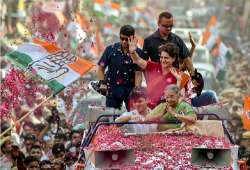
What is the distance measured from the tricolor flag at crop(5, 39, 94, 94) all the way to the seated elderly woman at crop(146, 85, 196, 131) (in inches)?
60.3

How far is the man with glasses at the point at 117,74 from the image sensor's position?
12.1m

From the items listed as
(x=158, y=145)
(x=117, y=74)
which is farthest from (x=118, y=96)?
(x=158, y=145)

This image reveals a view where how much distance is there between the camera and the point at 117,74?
40.1 feet

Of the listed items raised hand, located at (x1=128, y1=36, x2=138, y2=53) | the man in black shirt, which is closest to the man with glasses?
the man in black shirt

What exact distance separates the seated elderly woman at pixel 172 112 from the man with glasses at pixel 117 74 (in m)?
1.58

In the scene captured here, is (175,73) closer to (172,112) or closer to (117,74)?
(172,112)

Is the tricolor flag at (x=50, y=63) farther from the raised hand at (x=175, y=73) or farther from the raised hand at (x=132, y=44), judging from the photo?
the raised hand at (x=175, y=73)

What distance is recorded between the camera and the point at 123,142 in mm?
9938

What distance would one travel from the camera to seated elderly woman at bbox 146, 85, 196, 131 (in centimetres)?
1026

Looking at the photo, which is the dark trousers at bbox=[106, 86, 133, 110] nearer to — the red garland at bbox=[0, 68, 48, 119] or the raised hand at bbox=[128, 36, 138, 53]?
the raised hand at bbox=[128, 36, 138, 53]

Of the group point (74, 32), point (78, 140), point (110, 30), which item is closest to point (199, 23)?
point (110, 30)

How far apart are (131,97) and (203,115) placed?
3.16ft

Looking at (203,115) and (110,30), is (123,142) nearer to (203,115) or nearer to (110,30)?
(203,115)

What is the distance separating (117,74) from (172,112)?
2005mm
